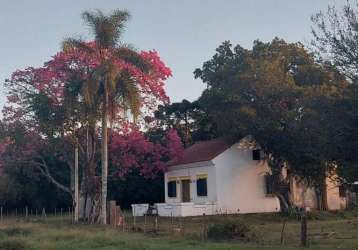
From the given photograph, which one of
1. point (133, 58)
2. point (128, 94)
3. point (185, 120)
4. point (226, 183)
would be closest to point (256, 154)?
point (226, 183)

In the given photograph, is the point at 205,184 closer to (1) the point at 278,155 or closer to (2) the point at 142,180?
(1) the point at 278,155

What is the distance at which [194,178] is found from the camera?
37750 mm

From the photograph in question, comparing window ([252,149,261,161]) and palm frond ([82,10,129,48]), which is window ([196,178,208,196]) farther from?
palm frond ([82,10,129,48])

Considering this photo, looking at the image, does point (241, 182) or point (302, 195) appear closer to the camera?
point (241, 182)

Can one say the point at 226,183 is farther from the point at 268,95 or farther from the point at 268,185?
→ the point at 268,95

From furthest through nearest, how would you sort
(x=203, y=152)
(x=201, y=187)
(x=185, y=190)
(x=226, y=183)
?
(x=185, y=190)
(x=203, y=152)
(x=201, y=187)
(x=226, y=183)

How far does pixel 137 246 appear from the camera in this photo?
17438mm

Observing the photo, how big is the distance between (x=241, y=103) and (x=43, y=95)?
454 inches

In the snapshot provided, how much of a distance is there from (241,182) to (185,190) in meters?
4.63

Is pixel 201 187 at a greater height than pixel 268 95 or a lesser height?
lesser

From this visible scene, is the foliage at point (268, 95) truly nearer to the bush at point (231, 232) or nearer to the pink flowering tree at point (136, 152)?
→ the pink flowering tree at point (136, 152)

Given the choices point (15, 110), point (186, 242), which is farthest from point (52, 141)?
point (186, 242)

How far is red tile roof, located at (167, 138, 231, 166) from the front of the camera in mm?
36728

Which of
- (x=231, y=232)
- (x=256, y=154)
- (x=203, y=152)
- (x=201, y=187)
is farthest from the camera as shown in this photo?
(x=203, y=152)
